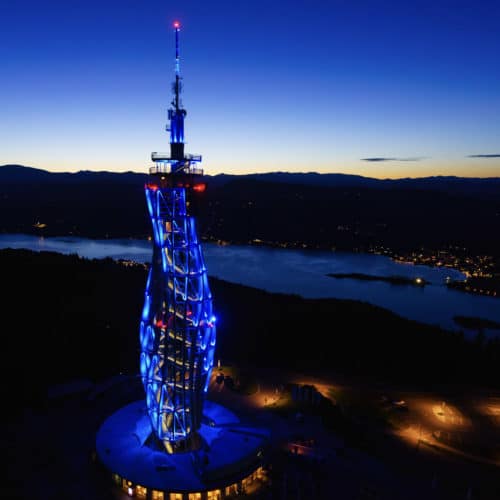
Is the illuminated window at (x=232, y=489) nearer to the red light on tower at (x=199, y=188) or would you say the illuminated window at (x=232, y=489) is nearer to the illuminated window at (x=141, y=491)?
the illuminated window at (x=141, y=491)


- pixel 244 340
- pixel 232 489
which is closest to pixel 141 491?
pixel 232 489

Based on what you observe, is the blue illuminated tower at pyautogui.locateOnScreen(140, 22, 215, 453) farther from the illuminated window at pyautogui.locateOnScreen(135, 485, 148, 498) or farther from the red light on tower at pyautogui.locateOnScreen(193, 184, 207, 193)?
the illuminated window at pyautogui.locateOnScreen(135, 485, 148, 498)

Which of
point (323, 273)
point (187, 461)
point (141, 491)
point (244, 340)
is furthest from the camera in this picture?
point (323, 273)

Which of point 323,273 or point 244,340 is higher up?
point 244,340

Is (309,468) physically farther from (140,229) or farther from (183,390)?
(140,229)

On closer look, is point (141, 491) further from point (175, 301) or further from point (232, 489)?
point (175, 301)

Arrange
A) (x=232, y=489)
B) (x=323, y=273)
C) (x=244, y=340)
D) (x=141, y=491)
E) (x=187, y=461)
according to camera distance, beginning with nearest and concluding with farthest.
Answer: (x=141, y=491)
(x=232, y=489)
(x=187, y=461)
(x=244, y=340)
(x=323, y=273)
